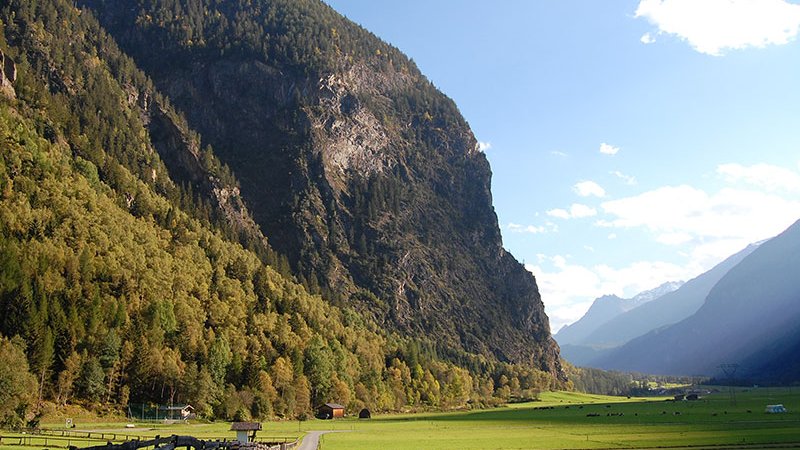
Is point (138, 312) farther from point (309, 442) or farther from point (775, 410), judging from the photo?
point (775, 410)

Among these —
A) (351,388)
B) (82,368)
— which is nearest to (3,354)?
(82,368)

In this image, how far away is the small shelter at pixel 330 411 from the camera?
160m

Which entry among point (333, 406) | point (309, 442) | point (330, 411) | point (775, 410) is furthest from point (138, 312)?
point (775, 410)

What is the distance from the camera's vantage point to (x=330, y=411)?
159625 mm

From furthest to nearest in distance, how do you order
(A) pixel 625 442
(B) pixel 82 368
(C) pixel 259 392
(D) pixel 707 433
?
(C) pixel 259 392, (B) pixel 82 368, (D) pixel 707 433, (A) pixel 625 442

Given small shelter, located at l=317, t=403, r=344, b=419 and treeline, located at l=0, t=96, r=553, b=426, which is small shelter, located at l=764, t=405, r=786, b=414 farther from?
treeline, located at l=0, t=96, r=553, b=426

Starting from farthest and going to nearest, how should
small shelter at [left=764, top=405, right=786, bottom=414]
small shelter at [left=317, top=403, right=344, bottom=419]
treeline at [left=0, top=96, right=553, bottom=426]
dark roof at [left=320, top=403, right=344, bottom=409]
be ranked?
dark roof at [left=320, top=403, right=344, bottom=409], small shelter at [left=317, top=403, right=344, bottom=419], small shelter at [left=764, top=405, right=786, bottom=414], treeline at [left=0, top=96, right=553, bottom=426]

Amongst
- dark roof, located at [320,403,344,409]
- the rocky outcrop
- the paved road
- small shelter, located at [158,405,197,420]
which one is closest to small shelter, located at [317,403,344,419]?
dark roof, located at [320,403,344,409]

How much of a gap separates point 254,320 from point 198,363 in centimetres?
2868

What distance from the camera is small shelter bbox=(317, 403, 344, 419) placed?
160 m

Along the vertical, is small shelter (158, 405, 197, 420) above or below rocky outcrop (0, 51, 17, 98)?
below

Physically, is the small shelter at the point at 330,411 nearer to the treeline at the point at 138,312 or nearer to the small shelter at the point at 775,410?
the treeline at the point at 138,312

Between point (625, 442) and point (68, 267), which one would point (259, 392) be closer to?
point (68, 267)

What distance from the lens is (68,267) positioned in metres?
137
